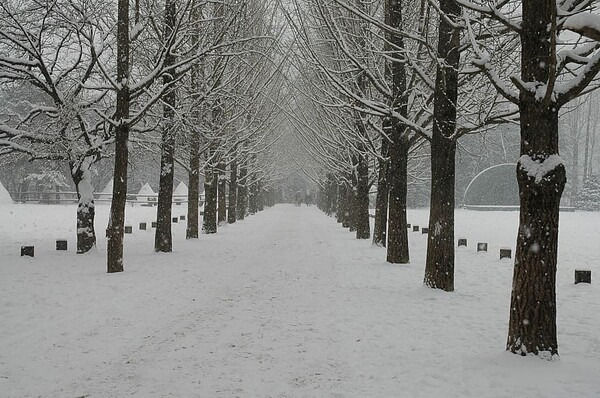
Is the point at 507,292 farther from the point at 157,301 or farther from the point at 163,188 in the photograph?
the point at 163,188

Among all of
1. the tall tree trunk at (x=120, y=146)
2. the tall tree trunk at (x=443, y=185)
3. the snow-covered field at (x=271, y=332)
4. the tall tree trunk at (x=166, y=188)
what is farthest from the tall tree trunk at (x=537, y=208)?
the tall tree trunk at (x=166, y=188)

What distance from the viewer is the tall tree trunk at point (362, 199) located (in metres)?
19.9

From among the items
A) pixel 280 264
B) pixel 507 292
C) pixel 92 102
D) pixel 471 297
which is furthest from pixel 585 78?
pixel 92 102

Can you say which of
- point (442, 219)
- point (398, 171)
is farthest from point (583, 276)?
point (398, 171)

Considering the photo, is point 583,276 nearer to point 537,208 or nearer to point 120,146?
point 537,208

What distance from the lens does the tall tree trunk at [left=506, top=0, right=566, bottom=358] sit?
16.4 ft

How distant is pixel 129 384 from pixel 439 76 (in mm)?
7124

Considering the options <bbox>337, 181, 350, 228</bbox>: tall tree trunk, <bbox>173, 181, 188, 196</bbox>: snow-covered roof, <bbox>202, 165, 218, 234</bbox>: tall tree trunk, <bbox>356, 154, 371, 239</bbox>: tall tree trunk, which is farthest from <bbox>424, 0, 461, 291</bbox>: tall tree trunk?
<bbox>173, 181, 188, 196</bbox>: snow-covered roof

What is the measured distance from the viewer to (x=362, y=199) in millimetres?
20359

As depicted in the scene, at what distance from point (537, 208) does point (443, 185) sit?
3.78m

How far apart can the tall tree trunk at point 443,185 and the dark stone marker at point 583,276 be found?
3.13 metres

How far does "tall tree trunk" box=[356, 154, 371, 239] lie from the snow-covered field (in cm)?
751

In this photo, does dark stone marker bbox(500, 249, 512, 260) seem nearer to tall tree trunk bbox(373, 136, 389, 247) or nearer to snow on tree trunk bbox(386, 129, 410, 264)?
snow on tree trunk bbox(386, 129, 410, 264)

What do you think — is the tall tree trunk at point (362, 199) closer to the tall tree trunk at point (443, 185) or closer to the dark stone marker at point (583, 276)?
the dark stone marker at point (583, 276)
